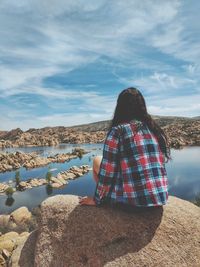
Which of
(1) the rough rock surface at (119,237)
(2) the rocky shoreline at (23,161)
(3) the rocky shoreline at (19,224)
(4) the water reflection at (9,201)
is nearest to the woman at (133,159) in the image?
(1) the rough rock surface at (119,237)

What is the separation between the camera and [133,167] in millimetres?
6527

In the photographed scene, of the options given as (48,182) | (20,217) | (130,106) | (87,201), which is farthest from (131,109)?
(48,182)

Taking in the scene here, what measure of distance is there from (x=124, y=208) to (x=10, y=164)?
96177 mm

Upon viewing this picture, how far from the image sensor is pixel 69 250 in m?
7.54

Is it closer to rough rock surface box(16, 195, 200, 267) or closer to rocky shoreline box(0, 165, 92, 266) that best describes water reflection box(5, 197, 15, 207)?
rocky shoreline box(0, 165, 92, 266)

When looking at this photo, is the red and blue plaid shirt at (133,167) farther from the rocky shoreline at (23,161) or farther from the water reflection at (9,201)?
the rocky shoreline at (23,161)

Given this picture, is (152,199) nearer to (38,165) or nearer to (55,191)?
(55,191)

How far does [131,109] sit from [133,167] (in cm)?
112

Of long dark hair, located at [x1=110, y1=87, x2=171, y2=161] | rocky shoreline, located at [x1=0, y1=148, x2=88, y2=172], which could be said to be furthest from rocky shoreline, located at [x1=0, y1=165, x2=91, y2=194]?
long dark hair, located at [x1=110, y1=87, x2=171, y2=161]

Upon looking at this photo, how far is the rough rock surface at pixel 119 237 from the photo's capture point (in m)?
7.23

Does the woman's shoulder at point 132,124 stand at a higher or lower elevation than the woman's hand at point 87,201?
higher

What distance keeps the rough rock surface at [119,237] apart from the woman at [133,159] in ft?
2.45

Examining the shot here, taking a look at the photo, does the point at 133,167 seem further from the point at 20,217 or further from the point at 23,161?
the point at 23,161

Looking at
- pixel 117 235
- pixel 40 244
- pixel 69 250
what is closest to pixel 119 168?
pixel 117 235
